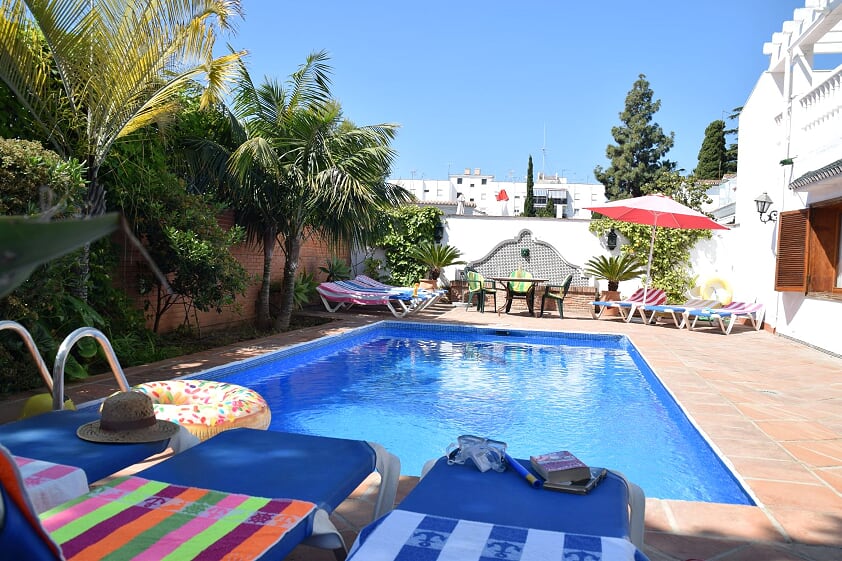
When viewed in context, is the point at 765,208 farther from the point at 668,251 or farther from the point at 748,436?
the point at 748,436

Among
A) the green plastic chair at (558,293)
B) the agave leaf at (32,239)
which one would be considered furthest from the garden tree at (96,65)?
the green plastic chair at (558,293)

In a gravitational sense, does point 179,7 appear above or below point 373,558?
above

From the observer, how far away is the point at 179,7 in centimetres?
644

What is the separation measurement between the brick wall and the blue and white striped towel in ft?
21.8

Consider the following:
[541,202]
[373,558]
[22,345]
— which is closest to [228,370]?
[22,345]

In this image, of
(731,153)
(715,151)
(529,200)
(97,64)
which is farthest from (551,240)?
(529,200)

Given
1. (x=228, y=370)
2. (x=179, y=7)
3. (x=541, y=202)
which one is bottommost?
(x=228, y=370)

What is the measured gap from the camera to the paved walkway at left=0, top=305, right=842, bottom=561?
2.82 metres

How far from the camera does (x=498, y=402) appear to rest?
21.6 feet

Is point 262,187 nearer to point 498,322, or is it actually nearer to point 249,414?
point 498,322

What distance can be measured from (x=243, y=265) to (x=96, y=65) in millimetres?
4901

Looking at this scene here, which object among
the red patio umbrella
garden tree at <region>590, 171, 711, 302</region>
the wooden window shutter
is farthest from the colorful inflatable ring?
garden tree at <region>590, 171, 711, 302</region>

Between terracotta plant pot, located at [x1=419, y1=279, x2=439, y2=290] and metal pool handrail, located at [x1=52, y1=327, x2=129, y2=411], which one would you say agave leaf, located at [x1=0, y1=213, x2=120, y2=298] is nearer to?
metal pool handrail, located at [x1=52, y1=327, x2=129, y2=411]

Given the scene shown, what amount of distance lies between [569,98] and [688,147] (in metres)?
13.7
